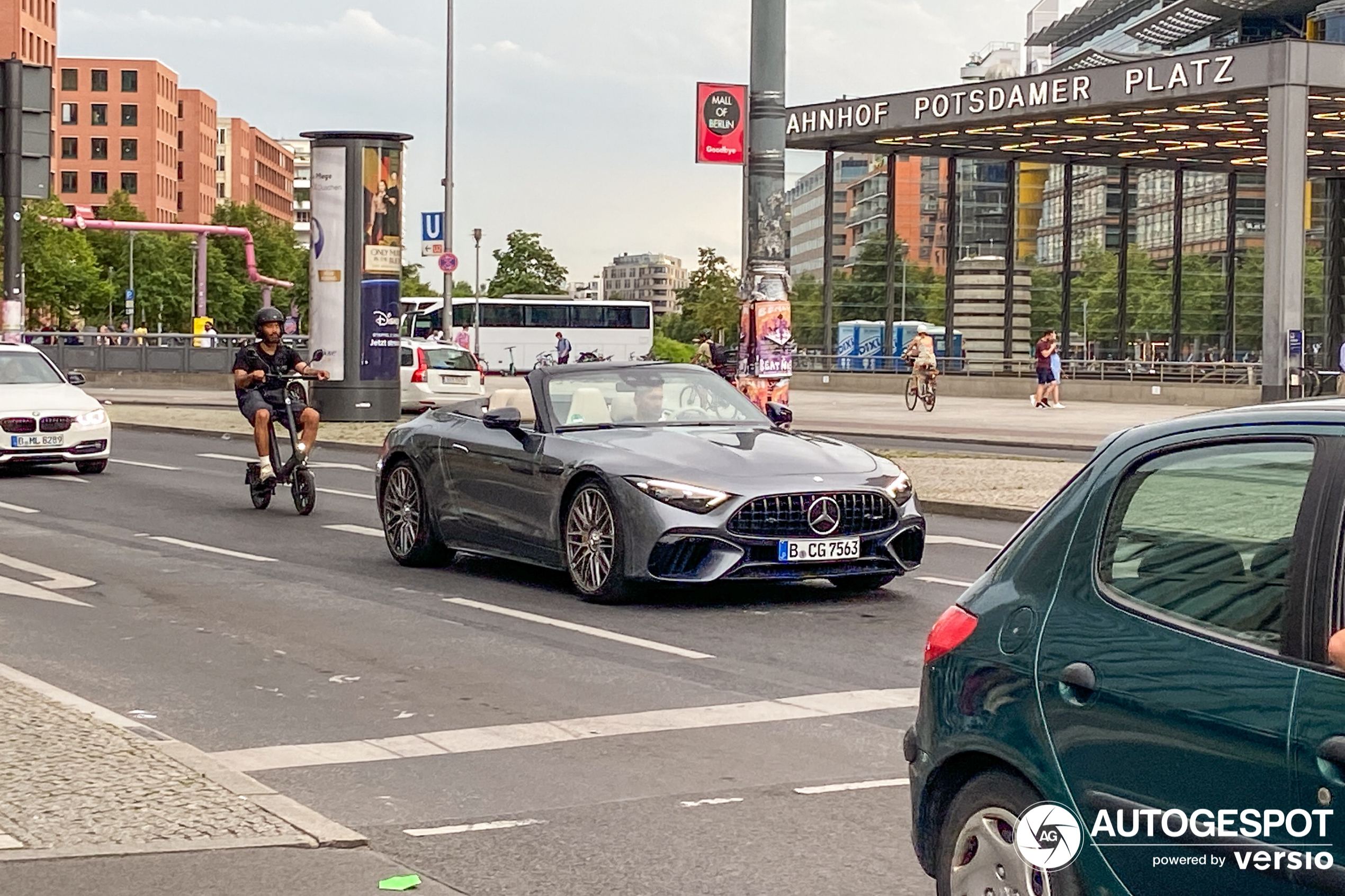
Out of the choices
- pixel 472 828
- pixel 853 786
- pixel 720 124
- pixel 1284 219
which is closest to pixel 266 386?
pixel 720 124

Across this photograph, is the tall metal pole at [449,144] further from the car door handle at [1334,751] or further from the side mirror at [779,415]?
the car door handle at [1334,751]

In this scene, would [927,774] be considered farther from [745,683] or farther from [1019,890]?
[745,683]

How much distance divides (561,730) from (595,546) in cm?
360

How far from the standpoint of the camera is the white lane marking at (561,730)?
7.12 metres

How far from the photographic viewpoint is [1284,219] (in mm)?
41906

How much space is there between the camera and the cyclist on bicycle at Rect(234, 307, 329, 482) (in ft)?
56.1

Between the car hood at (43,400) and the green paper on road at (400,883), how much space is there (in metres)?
17.4

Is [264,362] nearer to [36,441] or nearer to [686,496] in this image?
[36,441]

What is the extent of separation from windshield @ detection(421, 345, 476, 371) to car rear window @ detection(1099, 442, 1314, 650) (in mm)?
35146

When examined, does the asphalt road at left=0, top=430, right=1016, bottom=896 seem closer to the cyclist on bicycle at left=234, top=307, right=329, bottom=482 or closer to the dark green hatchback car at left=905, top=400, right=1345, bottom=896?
the dark green hatchback car at left=905, top=400, right=1345, bottom=896

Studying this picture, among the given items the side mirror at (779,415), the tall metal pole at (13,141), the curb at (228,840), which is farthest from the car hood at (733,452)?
the tall metal pole at (13,141)

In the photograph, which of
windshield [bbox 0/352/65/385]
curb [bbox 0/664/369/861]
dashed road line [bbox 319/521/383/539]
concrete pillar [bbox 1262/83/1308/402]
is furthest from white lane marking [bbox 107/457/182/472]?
concrete pillar [bbox 1262/83/1308/402]

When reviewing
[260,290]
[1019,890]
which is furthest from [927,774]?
[260,290]

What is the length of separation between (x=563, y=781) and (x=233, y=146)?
194449 mm
